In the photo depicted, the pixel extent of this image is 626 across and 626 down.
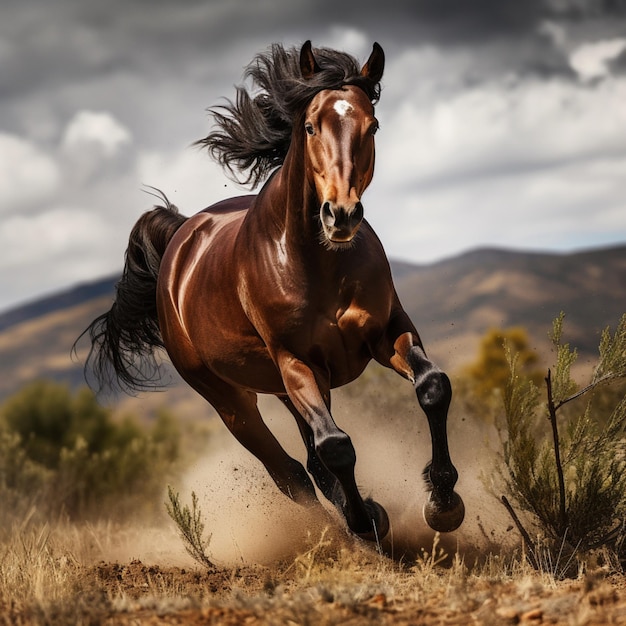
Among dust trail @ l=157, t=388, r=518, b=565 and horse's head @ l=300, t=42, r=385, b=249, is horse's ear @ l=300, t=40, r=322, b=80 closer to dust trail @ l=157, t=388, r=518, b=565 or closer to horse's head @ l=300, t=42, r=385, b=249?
horse's head @ l=300, t=42, r=385, b=249

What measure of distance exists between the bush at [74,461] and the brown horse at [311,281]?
5.76 meters

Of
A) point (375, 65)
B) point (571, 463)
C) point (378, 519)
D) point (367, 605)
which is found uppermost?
point (375, 65)

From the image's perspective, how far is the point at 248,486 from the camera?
26.3ft

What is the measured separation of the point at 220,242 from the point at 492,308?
57.1 m

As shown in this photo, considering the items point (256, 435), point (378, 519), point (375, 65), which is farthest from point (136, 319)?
point (375, 65)

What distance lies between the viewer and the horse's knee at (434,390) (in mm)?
5219

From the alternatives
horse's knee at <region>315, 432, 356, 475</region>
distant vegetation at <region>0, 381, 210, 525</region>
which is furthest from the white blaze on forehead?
distant vegetation at <region>0, 381, 210, 525</region>

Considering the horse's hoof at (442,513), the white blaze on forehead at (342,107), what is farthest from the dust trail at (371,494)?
the white blaze on forehead at (342,107)

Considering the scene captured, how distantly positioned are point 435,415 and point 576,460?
3.63 ft

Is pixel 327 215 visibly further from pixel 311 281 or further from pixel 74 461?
pixel 74 461

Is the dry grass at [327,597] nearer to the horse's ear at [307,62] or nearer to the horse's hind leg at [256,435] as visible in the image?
the horse's hind leg at [256,435]

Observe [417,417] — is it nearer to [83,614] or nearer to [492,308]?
[83,614]

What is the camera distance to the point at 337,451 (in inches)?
204

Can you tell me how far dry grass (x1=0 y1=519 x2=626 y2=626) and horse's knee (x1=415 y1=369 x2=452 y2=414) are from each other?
81cm
